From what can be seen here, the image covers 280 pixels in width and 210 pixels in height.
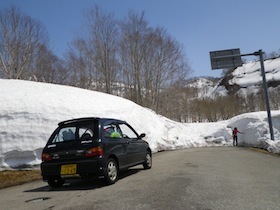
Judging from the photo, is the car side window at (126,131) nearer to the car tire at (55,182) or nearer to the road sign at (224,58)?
the car tire at (55,182)

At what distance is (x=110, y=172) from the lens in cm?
714

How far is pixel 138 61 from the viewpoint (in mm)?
38656

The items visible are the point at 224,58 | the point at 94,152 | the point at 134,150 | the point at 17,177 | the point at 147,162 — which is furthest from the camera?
the point at 224,58

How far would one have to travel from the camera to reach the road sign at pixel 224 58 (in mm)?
19125

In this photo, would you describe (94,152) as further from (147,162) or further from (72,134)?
(147,162)

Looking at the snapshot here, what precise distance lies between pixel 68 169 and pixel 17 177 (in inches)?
183

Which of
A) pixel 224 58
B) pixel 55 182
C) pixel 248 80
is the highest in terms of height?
pixel 248 80

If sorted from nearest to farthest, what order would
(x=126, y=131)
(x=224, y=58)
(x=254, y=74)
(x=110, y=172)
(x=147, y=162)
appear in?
(x=110, y=172)
(x=147, y=162)
(x=126, y=131)
(x=224, y=58)
(x=254, y=74)

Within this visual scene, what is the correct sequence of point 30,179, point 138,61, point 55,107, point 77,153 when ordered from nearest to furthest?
point 77,153, point 30,179, point 55,107, point 138,61

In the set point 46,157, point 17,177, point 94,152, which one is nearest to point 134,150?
point 94,152

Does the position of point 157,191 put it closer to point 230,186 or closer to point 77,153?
point 230,186

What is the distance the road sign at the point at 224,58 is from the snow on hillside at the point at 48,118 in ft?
17.7

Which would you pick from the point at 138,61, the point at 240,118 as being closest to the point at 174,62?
the point at 138,61

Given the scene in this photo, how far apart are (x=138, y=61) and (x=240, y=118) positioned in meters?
15.0
